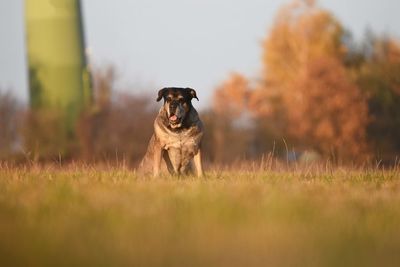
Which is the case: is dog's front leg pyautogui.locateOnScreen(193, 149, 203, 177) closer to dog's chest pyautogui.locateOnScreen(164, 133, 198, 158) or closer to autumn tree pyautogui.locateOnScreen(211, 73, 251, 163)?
dog's chest pyautogui.locateOnScreen(164, 133, 198, 158)

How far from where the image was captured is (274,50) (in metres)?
43.9

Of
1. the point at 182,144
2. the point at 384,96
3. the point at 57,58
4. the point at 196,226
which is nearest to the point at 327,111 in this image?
the point at 384,96

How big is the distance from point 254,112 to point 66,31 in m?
12.4

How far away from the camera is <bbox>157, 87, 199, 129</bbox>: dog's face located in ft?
34.5

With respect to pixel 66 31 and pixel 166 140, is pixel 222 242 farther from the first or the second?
pixel 66 31

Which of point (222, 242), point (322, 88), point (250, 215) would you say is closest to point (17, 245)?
point (222, 242)

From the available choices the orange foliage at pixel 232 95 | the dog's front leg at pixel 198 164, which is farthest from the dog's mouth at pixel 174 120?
the orange foliage at pixel 232 95

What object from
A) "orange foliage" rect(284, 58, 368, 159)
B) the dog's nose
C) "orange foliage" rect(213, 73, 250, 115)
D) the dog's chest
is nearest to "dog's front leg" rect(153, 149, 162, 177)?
the dog's chest

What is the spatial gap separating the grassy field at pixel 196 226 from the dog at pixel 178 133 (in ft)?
11.3

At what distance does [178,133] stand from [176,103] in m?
0.41

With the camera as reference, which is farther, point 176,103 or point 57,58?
point 57,58

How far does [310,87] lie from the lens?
41.0 metres

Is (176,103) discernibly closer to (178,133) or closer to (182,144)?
(178,133)

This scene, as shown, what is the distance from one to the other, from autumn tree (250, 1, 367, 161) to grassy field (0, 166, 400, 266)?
31937 mm
